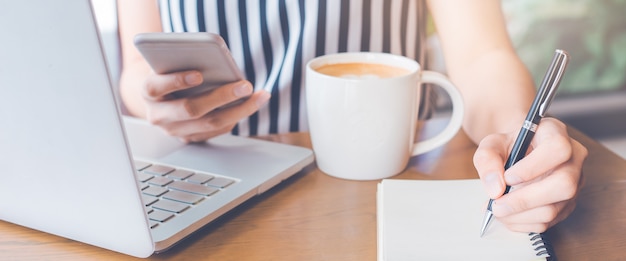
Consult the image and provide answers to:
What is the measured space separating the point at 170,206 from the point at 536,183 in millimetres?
304

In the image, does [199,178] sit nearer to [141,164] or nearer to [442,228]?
[141,164]

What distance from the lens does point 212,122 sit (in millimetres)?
703

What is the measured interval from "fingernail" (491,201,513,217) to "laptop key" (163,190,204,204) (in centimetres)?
25

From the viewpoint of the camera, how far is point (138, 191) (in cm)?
44

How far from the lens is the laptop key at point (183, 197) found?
560mm

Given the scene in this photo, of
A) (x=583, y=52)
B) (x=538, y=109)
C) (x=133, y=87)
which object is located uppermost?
(x=538, y=109)

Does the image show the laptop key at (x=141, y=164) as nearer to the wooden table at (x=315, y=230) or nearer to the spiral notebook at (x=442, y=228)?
the wooden table at (x=315, y=230)

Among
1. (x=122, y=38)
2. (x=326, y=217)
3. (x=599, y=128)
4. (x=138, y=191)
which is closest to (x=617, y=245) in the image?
(x=326, y=217)

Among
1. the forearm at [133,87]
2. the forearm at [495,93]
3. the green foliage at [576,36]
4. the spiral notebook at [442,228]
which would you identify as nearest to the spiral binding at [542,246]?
the spiral notebook at [442,228]

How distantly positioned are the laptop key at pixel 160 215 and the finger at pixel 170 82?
0.15 m

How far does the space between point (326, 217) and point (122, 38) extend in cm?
61

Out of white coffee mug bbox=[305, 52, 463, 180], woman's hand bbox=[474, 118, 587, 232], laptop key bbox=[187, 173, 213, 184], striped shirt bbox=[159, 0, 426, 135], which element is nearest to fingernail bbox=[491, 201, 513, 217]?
woman's hand bbox=[474, 118, 587, 232]

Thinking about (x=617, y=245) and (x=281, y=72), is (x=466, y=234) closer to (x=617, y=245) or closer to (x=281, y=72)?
(x=617, y=245)

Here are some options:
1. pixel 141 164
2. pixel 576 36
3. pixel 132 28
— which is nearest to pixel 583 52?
pixel 576 36
